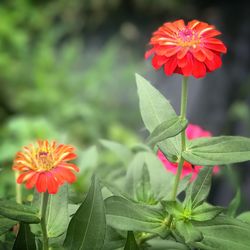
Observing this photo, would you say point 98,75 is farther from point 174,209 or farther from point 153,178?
point 174,209

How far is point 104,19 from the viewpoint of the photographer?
8.84 feet

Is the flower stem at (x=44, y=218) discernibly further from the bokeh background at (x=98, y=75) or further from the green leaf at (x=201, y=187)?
the bokeh background at (x=98, y=75)

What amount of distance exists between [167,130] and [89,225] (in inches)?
4.0

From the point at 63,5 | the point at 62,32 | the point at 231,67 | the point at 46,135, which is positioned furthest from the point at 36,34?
the point at 46,135

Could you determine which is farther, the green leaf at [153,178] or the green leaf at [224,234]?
the green leaf at [153,178]

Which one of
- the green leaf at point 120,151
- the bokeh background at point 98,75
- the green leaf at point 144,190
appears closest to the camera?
the green leaf at point 144,190

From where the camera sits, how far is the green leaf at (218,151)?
416mm

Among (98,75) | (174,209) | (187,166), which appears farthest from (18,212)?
(98,75)

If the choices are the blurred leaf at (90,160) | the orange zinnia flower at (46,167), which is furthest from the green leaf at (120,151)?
the orange zinnia flower at (46,167)

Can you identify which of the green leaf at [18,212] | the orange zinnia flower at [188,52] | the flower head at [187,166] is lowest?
the green leaf at [18,212]

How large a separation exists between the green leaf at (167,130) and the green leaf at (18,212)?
113 mm

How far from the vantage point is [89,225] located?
41 centimetres

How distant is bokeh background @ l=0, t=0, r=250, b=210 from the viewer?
1563 mm

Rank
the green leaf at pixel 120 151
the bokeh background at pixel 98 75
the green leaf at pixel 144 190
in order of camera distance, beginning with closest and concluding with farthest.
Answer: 1. the green leaf at pixel 144 190
2. the green leaf at pixel 120 151
3. the bokeh background at pixel 98 75
